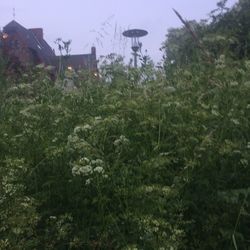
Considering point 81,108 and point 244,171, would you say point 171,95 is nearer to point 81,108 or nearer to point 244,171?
point 81,108

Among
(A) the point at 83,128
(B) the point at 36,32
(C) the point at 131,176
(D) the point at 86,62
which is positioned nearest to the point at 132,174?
(C) the point at 131,176

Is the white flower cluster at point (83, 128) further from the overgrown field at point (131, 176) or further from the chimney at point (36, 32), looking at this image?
the chimney at point (36, 32)

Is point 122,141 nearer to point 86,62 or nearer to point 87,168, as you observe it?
point 87,168

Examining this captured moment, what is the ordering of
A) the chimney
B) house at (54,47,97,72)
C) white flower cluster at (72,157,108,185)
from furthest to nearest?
the chimney → house at (54,47,97,72) → white flower cluster at (72,157,108,185)

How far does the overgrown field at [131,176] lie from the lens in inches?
96.3

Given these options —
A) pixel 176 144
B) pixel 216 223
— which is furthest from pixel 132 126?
pixel 216 223

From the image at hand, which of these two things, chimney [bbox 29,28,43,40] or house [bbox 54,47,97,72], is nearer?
house [bbox 54,47,97,72]

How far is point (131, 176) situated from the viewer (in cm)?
254

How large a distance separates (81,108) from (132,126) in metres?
0.54

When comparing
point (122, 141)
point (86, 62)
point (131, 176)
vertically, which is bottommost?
point (131, 176)

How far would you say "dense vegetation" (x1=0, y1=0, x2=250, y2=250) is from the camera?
2.45m

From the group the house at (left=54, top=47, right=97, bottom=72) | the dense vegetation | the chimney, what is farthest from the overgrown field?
the chimney

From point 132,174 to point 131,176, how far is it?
0.02m

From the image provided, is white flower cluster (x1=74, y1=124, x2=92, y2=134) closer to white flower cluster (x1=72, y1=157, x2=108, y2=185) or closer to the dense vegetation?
the dense vegetation
